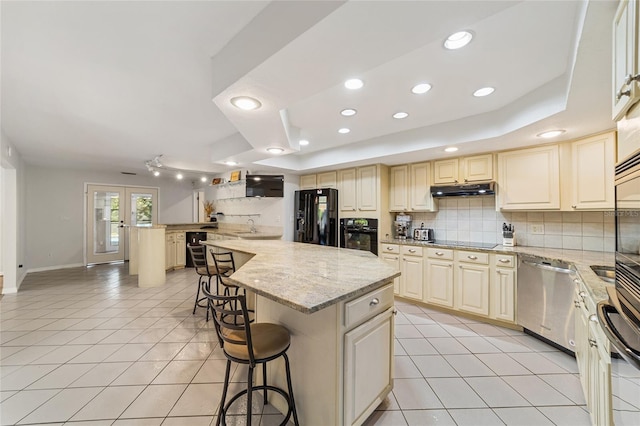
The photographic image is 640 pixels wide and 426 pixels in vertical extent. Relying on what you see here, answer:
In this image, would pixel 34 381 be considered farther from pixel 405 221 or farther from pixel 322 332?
pixel 405 221

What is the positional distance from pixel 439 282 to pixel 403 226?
3.47ft

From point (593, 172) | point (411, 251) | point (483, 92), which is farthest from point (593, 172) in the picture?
point (411, 251)

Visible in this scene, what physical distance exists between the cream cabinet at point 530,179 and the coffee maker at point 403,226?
1.28 meters

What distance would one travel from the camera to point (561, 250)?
285 cm

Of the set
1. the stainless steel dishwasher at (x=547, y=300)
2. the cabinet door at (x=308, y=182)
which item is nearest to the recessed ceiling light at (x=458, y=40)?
the stainless steel dishwasher at (x=547, y=300)

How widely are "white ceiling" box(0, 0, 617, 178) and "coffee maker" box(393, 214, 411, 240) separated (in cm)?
122

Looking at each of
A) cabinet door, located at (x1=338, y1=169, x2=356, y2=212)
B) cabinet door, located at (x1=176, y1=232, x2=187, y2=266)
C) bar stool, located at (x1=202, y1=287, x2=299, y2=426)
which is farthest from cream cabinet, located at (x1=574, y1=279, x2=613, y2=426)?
cabinet door, located at (x1=176, y1=232, x2=187, y2=266)

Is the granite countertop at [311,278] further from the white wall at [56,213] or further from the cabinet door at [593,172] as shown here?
the white wall at [56,213]

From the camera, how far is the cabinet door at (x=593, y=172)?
241 cm

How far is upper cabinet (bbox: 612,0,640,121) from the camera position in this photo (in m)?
0.90

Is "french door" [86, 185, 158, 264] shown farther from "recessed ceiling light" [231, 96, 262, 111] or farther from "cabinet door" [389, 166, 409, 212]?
"cabinet door" [389, 166, 409, 212]

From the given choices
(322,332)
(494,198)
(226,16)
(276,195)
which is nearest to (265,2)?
(226,16)

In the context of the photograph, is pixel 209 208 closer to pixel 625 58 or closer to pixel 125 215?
pixel 125 215

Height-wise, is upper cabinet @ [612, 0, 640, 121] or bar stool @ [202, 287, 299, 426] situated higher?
upper cabinet @ [612, 0, 640, 121]
